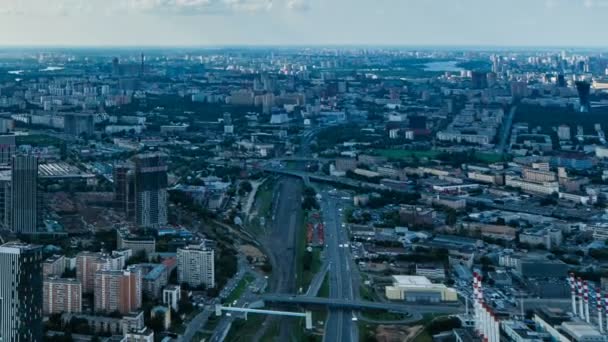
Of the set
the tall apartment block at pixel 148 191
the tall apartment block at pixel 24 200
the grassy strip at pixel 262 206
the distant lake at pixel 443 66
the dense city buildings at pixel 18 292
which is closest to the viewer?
the dense city buildings at pixel 18 292

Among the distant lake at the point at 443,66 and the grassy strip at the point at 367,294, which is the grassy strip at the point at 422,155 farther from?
the distant lake at the point at 443,66

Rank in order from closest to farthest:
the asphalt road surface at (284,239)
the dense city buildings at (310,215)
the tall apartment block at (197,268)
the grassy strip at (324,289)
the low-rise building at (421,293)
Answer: the dense city buildings at (310,215), the low-rise building at (421,293), the grassy strip at (324,289), the asphalt road surface at (284,239), the tall apartment block at (197,268)

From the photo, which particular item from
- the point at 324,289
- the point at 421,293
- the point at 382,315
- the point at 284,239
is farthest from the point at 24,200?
the point at 421,293

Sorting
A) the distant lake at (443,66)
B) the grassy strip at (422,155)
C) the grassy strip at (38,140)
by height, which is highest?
the distant lake at (443,66)

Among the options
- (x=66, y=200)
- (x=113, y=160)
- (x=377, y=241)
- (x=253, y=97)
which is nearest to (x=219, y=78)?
(x=253, y=97)

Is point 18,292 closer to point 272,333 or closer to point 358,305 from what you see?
point 272,333

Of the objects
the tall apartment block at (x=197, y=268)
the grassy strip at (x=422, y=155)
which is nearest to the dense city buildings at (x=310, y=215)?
the tall apartment block at (x=197, y=268)

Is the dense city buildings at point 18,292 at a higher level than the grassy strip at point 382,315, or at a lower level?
higher
